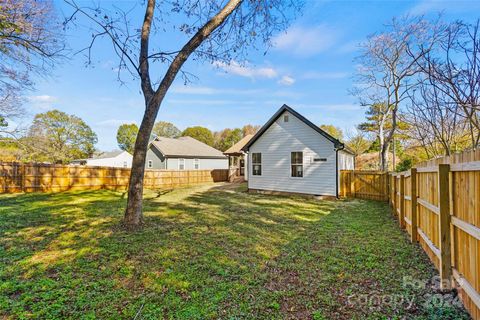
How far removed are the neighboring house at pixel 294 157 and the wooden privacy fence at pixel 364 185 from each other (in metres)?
0.77

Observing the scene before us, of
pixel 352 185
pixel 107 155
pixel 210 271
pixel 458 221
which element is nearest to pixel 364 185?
pixel 352 185

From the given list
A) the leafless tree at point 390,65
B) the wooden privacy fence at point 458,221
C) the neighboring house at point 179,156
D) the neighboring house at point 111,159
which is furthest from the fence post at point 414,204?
the neighboring house at point 111,159

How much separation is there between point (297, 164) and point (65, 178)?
12250mm

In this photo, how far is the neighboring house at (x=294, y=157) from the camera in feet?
37.8

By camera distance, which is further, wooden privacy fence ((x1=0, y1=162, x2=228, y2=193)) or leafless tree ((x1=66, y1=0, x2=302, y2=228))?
wooden privacy fence ((x1=0, y1=162, x2=228, y2=193))

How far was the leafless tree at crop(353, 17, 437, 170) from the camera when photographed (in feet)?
44.2

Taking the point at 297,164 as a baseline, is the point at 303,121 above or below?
above

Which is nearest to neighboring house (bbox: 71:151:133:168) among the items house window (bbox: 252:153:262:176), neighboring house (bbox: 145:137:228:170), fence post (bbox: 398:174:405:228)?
neighboring house (bbox: 145:137:228:170)

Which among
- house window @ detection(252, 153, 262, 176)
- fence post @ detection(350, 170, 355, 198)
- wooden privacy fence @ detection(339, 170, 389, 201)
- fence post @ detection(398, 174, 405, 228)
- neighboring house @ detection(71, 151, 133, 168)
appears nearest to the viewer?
fence post @ detection(398, 174, 405, 228)

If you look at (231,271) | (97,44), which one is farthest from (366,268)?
(97,44)

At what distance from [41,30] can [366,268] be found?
9.56 meters

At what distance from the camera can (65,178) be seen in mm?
12484

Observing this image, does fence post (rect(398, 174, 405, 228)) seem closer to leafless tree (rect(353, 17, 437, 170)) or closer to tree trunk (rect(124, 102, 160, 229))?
tree trunk (rect(124, 102, 160, 229))

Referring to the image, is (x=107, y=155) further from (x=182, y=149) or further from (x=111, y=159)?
(x=182, y=149)
